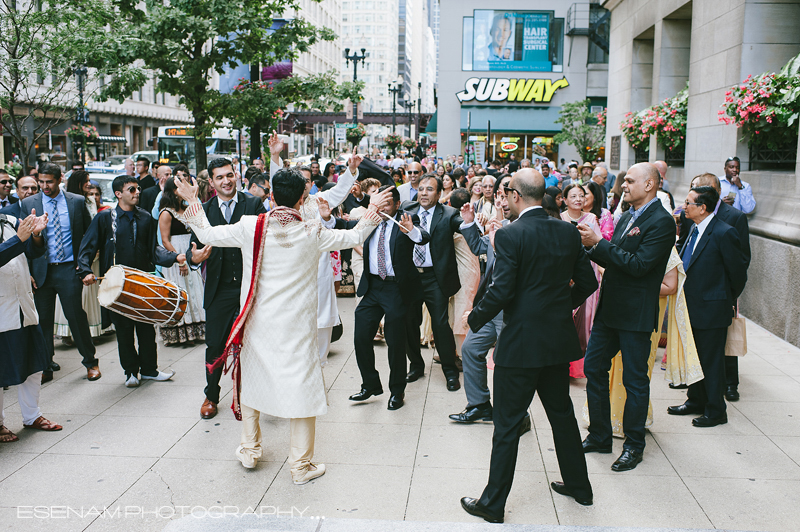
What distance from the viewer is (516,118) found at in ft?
128

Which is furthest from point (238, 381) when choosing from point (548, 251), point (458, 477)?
point (548, 251)

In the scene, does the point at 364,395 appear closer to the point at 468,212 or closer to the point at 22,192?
the point at 468,212

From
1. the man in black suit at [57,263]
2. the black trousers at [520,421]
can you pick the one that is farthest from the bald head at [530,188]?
the man in black suit at [57,263]

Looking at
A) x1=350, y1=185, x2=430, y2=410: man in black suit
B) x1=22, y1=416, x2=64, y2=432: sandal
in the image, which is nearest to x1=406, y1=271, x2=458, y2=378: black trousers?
x1=350, y1=185, x2=430, y2=410: man in black suit

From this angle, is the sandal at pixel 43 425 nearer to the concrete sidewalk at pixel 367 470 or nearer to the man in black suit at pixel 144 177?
the concrete sidewalk at pixel 367 470

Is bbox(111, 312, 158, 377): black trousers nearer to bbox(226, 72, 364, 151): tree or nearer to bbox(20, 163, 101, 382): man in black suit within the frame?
bbox(20, 163, 101, 382): man in black suit

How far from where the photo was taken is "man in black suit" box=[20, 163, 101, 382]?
22.1 feet

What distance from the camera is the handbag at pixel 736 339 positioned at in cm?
600

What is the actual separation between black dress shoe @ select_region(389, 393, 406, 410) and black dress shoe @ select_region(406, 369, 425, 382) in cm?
76

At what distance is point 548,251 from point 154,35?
11179 mm

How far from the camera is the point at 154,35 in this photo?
12.7m

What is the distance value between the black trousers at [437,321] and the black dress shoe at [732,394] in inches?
100

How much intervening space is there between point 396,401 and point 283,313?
2.00 m

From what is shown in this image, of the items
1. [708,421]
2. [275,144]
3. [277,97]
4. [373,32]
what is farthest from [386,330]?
[373,32]
